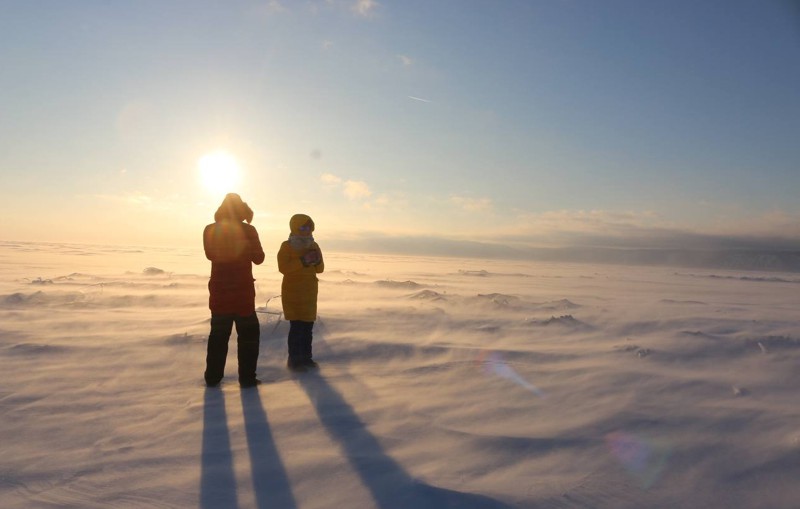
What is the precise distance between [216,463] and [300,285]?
2.09 meters

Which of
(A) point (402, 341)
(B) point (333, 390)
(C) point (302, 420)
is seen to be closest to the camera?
(C) point (302, 420)

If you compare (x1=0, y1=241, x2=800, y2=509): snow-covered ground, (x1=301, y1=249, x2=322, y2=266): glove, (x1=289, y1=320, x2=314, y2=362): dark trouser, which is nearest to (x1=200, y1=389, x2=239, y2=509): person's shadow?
(x1=0, y1=241, x2=800, y2=509): snow-covered ground

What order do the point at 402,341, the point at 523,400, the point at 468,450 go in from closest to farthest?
1. the point at 468,450
2. the point at 523,400
3. the point at 402,341

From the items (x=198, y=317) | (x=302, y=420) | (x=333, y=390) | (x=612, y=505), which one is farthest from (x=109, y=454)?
(x=198, y=317)

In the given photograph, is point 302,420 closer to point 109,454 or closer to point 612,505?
point 109,454

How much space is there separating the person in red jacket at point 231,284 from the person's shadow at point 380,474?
104 cm

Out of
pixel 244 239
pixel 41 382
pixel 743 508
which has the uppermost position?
pixel 244 239

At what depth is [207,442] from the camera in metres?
2.29

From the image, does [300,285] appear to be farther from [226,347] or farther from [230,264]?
[226,347]

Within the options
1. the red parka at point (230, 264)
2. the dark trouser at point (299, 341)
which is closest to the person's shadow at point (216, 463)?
the red parka at point (230, 264)

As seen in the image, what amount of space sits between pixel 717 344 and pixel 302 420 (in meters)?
4.00

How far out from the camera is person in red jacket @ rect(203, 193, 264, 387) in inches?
135

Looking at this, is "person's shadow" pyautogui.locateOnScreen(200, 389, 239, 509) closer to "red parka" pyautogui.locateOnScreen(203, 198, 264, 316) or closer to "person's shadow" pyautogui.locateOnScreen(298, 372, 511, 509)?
"person's shadow" pyautogui.locateOnScreen(298, 372, 511, 509)

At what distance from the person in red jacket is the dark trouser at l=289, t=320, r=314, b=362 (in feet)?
1.48
